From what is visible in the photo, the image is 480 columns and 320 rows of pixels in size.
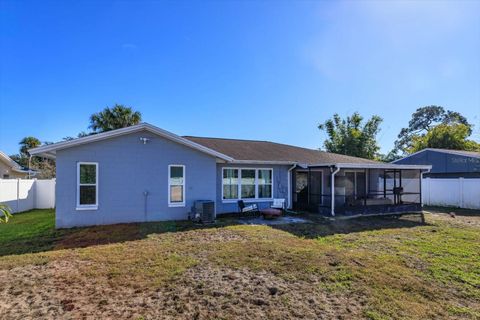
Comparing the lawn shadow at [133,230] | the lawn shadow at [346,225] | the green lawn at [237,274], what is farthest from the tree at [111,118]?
the lawn shadow at [346,225]

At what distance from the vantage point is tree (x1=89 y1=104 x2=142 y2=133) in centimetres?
2345

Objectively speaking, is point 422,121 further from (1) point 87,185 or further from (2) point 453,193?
(1) point 87,185

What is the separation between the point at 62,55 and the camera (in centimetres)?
1299

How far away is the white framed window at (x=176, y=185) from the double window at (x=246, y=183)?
6.82ft

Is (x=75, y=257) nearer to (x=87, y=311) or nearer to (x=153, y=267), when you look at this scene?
(x=153, y=267)

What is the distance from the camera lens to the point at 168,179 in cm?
1071

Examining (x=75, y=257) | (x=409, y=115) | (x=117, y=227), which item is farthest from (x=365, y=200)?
(x=409, y=115)

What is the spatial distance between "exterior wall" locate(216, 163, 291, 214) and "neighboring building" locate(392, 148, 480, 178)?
12963mm

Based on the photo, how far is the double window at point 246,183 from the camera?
41.2 ft

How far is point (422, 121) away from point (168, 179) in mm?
53214

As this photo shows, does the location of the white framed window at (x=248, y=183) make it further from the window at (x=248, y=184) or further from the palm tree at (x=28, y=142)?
the palm tree at (x=28, y=142)

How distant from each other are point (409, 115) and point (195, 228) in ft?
176

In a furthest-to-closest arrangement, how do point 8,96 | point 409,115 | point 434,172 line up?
point 409,115, point 434,172, point 8,96

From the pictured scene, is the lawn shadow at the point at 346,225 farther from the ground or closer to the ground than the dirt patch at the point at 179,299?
closer to the ground
